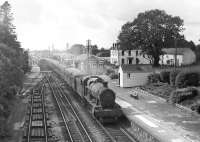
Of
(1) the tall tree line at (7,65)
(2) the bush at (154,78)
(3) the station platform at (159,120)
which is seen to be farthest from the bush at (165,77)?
(1) the tall tree line at (7,65)

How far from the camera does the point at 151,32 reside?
64.5 metres

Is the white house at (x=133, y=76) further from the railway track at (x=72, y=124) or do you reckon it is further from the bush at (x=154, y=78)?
the railway track at (x=72, y=124)

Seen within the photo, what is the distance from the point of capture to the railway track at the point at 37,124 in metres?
24.2

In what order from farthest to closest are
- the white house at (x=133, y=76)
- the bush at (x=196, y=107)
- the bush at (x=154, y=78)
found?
the white house at (x=133, y=76)
the bush at (x=154, y=78)
the bush at (x=196, y=107)

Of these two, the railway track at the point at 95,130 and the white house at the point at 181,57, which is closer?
the railway track at the point at 95,130

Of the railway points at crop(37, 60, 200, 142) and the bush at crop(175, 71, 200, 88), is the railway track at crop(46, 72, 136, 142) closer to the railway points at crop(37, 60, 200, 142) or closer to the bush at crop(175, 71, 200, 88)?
the railway points at crop(37, 60, 200, 142)

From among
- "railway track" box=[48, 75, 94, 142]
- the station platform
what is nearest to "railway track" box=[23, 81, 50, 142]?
"railway track" box=[48, 75, 94, 142]

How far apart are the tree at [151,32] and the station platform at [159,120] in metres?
24.9

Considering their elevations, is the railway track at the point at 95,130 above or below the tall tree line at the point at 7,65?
below

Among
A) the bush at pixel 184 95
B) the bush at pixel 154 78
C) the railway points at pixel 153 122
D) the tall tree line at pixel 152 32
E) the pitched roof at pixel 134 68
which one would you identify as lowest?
the railway points at pixel 153 122

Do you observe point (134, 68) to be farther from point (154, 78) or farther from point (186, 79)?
point (186, 79)

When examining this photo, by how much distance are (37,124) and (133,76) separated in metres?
25.2

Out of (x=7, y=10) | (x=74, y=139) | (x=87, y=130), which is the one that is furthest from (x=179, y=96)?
(x=7, y=10)

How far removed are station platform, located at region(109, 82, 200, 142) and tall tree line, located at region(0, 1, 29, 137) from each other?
11.0 meters
